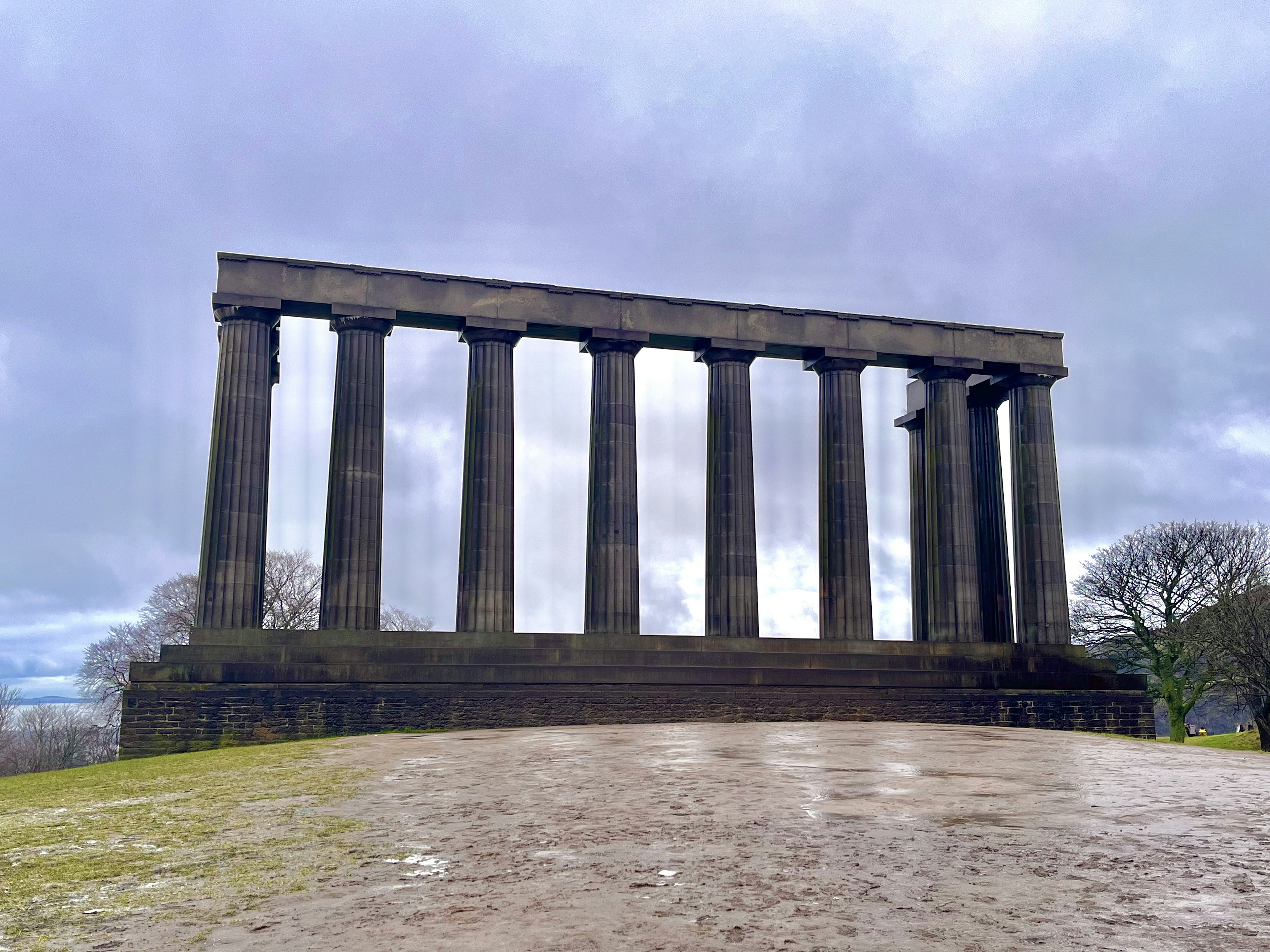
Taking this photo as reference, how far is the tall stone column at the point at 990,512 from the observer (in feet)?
141

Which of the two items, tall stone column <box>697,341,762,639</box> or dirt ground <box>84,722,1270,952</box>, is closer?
dirt ground <box>84,722,1270,952</box>

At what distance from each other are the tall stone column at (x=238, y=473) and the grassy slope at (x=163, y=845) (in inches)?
492

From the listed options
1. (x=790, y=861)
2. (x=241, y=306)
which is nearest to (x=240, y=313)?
(x=241, y=306)

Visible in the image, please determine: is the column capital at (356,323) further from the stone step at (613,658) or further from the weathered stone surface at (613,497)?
the stone step at (613,658)

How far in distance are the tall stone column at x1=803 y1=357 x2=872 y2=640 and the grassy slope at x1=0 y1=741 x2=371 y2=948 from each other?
21402 mm

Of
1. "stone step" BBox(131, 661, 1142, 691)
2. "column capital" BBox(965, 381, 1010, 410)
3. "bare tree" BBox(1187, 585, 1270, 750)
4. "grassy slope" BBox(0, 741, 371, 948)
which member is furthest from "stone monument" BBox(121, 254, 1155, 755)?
"grassy slope" BBox(0, 741, 371, 948)

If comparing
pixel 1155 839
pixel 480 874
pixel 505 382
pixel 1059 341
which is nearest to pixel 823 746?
pixel 1155 839

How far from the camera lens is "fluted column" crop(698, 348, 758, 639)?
36.9 metres

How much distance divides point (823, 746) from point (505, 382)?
1895 cm

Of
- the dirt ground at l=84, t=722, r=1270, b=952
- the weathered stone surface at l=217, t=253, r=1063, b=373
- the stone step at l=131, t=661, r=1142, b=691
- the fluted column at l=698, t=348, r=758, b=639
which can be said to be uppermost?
the weathered stone surface at l=217, t=253, r=1063, b=373

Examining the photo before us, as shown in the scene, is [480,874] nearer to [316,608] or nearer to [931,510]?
[931,510]

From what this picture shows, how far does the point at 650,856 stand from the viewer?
421 inches

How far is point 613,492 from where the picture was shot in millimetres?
36438

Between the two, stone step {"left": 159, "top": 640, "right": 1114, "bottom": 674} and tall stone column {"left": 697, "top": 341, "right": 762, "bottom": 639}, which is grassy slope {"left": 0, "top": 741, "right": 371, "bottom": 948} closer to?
stone step {"left": 159, "top": 640, "right": 1114, "bottom": 674}
